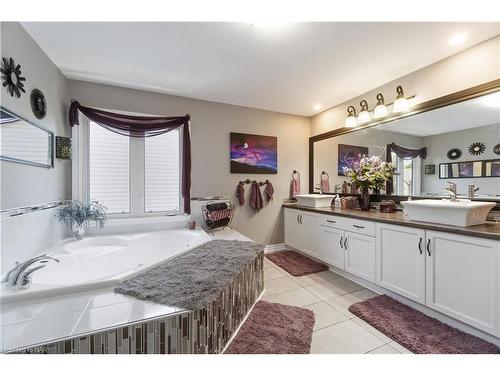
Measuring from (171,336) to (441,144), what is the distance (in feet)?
9.51

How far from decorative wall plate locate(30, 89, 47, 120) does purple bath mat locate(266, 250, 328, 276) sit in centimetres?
305

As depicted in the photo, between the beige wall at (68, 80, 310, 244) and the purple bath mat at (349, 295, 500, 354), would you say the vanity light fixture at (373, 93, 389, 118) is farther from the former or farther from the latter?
the purple bath mat at (349, 295, 500, 354)

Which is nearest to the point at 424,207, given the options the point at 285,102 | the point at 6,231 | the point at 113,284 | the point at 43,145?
the point at 285,102

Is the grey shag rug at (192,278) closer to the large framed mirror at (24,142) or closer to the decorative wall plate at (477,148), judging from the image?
the large framed mirror at (24,142)

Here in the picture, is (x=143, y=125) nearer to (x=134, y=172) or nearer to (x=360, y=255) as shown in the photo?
(x=134, y=172)

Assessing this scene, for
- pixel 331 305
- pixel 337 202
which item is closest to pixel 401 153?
pixel 337 202

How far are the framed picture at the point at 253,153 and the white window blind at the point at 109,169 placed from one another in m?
1.43

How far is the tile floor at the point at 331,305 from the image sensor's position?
1.55 meters

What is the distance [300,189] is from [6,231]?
348cm

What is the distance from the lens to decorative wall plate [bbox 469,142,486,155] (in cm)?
196

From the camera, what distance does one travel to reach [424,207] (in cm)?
191

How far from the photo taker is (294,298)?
2.20m

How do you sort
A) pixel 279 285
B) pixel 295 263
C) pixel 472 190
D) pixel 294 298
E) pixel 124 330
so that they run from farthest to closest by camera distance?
pixel 295 263, pixel 279 285, pixel 294 298, pixel 472 190, pixel 124 330
